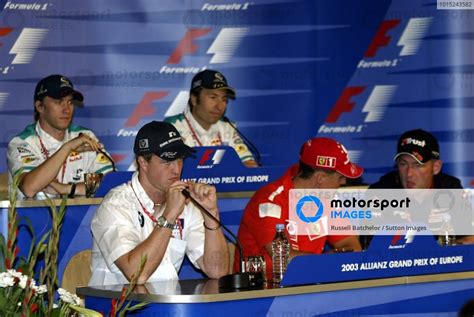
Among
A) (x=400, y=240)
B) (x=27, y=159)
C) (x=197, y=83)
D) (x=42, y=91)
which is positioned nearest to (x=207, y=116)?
(x=197, y=83)

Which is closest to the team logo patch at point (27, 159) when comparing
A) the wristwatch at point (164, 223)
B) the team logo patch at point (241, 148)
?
the team logo patch at point (241, 148)

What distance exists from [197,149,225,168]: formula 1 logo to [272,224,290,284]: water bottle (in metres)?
1.36

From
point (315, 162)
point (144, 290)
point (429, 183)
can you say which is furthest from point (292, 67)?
point (144, 290)

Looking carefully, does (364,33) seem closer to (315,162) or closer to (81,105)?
(81,105)

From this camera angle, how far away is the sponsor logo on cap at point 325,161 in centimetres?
432

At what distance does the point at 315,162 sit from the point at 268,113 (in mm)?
2844

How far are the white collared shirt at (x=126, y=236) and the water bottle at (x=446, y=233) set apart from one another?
1.10m

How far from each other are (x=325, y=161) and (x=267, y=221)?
38cm

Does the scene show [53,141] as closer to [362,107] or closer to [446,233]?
[446,233]

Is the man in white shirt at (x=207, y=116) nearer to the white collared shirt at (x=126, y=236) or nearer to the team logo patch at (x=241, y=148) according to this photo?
the team logo patch at (x=241, y=148)

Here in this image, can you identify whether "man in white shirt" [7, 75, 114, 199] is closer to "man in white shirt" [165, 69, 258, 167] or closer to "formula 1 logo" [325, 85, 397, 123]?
"man in white shirt" [165, 69, 258, 167]

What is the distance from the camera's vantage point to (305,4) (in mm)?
7215

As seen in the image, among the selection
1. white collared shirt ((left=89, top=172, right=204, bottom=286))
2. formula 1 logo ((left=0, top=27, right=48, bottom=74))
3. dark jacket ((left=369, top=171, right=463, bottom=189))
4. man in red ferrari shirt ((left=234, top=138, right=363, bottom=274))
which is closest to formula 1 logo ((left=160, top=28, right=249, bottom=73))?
formula 1 logo ((left=0, top=27, right=48, bottom=74))

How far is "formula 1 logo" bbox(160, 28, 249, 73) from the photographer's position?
6887 millimetres
